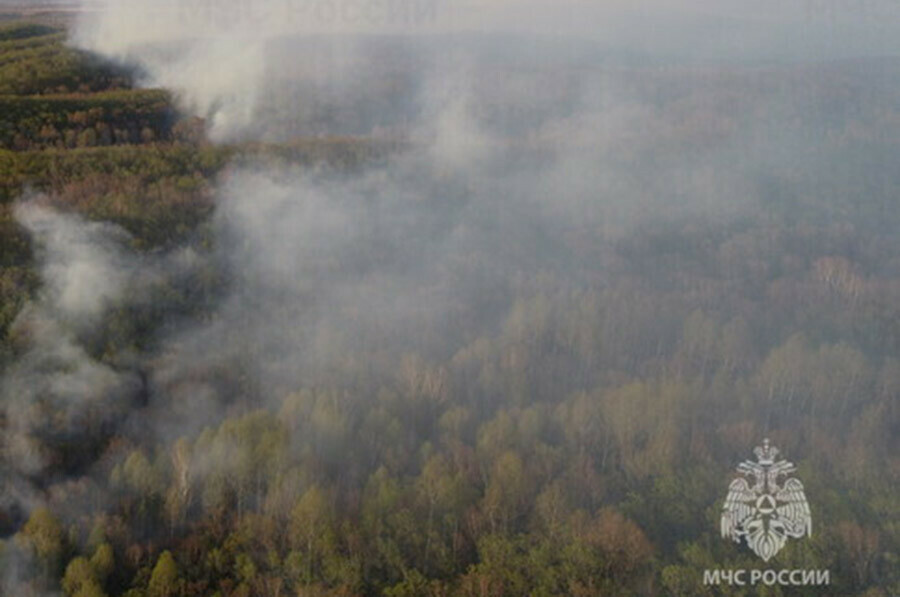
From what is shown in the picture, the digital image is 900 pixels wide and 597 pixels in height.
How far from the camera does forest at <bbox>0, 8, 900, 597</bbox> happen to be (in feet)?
102

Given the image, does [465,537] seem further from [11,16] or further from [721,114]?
[721,114]

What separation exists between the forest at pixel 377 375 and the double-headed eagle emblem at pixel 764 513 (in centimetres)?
67

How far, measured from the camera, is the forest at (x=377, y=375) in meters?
31.0

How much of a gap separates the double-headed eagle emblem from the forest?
67 centimetres

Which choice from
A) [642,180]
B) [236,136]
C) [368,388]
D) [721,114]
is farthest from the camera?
[721,114]

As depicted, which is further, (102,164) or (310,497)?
(102,164)

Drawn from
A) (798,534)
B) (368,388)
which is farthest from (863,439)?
(368,388)

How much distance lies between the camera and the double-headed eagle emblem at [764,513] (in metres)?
31.2

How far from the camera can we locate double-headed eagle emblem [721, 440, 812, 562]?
1229 inches

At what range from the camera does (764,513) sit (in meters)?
32.8

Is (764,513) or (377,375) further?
(377,375)

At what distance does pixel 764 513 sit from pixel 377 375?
982 inches

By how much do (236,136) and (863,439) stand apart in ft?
251

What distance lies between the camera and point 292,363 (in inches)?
1946
